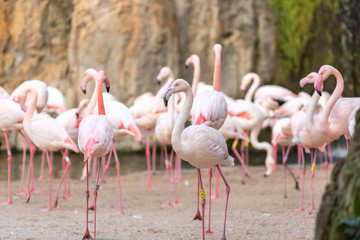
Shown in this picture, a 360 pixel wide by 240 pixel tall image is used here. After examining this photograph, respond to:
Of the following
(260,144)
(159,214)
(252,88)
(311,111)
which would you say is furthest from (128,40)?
(311,111)

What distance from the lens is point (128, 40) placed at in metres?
11.9

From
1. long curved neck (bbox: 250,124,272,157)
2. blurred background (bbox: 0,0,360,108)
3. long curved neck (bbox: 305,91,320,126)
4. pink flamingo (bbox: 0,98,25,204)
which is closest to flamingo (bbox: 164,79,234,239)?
long curved neck (bbox: 305,91,320,126)

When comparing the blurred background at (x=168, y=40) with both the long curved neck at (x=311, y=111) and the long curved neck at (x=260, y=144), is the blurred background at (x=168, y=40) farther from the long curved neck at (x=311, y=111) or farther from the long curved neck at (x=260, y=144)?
the long curved neck at (x=311, y=111)

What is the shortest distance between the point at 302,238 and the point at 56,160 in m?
6.51

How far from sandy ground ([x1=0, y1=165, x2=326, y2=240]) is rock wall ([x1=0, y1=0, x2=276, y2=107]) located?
396 centimetres

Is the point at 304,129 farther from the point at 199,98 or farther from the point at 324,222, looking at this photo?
the point at 324,222

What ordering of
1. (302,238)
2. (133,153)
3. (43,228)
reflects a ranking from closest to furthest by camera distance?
(302,238)
(43,228)
(133,153)

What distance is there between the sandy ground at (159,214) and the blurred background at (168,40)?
402 centimetres

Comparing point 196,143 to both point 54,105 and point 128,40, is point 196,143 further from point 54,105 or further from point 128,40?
point 128,40

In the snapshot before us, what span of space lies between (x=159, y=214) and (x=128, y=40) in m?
6.41

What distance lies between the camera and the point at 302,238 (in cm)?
475

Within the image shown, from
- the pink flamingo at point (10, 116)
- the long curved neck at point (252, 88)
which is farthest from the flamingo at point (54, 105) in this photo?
the long curved neck at point (252, 88)

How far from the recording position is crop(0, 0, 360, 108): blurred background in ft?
38.9

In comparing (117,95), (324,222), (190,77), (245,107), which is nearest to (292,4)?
(190,77)
